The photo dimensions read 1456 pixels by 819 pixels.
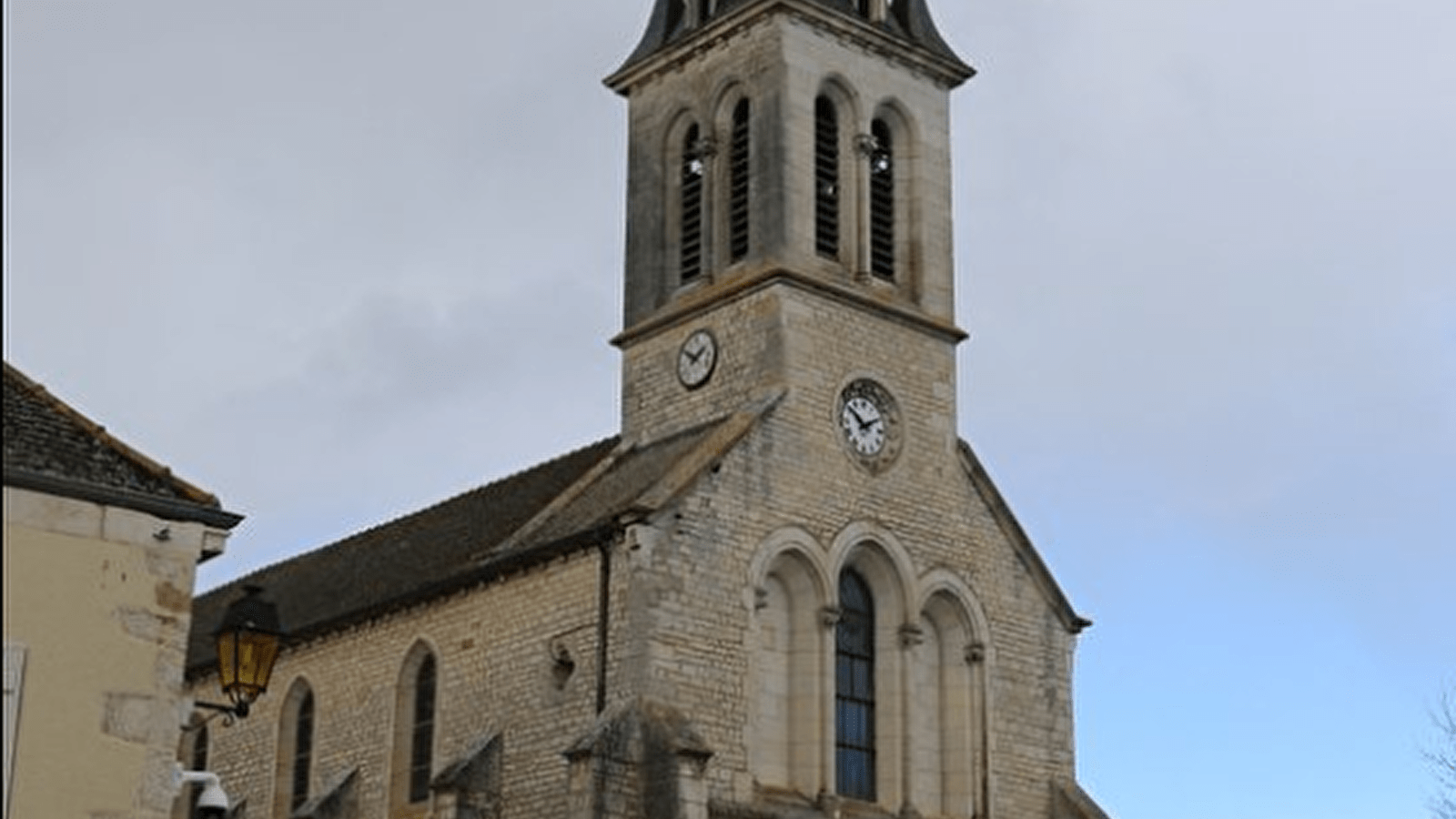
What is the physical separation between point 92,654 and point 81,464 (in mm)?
1337

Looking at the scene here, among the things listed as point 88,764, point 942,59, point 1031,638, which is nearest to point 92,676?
point 88,764

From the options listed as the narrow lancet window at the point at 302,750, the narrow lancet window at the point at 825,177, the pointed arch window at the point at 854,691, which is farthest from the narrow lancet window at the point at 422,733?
the narrow lancet window at the point at 825,177

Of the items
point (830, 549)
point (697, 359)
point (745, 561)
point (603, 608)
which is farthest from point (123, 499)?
point (697, 359)

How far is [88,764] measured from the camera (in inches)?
518

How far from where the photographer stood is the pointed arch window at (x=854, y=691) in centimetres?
2972

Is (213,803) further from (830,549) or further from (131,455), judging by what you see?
(830,549)

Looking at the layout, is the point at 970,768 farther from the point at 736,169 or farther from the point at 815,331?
the point at 736,169

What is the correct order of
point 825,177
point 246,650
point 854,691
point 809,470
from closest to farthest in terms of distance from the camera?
point 246,650 → point 809,470 → point 854,691 → point 825,177

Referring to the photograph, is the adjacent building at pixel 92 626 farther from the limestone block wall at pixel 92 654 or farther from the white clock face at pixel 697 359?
the white clock face at pixel 697 359

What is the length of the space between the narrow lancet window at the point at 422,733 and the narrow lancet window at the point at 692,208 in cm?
686

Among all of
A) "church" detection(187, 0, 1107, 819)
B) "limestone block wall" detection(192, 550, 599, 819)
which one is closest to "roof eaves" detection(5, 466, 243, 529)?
"church" detection(187, 0, 1107, 819)

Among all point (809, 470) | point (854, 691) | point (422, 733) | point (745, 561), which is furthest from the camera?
point (422, 733)

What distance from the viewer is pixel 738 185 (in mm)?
32531

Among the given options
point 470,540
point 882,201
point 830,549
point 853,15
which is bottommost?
point 830,549
